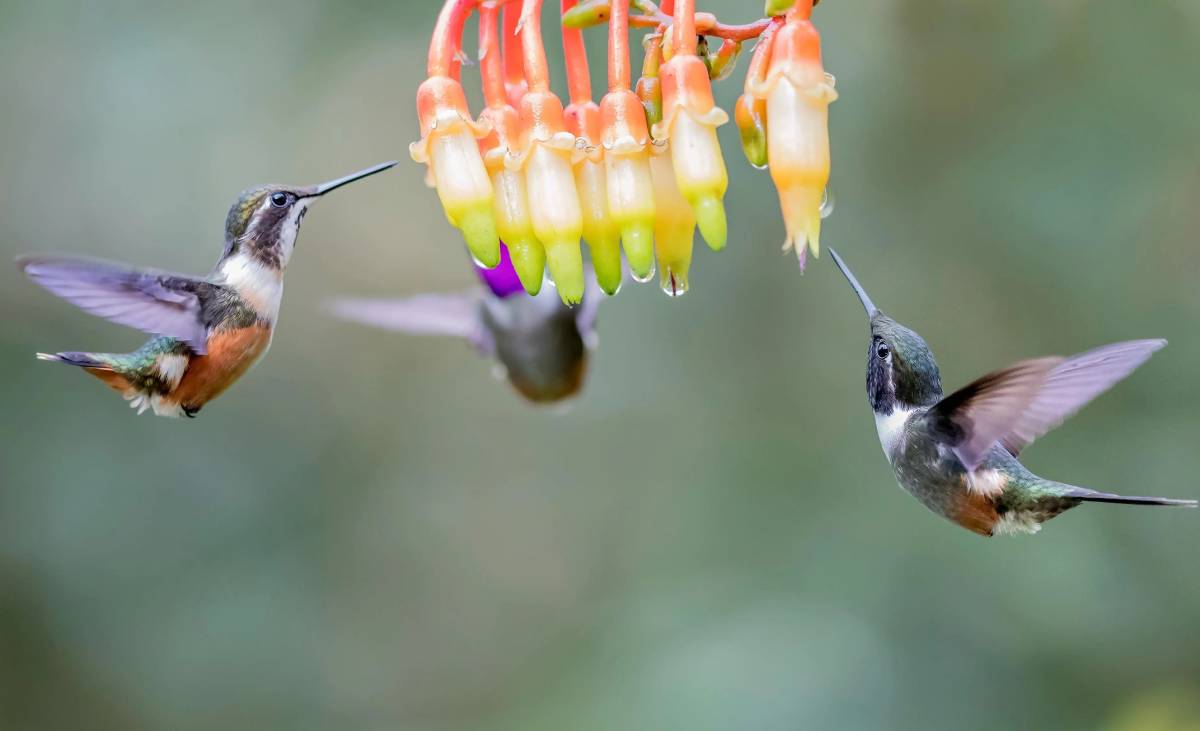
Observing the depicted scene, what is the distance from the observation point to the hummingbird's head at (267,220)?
7.55 feet

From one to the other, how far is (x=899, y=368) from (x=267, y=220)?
3.68 ft

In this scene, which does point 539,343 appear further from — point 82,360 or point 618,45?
point 618,45

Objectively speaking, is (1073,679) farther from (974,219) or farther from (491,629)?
(491,629)

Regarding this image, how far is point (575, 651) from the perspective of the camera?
490 cm

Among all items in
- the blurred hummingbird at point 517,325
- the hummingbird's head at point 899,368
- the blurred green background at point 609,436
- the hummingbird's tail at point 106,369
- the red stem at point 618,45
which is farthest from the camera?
the blurred green background at point 609,436

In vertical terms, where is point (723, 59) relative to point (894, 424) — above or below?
above

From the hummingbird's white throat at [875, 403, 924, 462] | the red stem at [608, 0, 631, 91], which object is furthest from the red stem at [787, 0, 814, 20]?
the hummingbird's white throat at [875, 403, 924, 462]

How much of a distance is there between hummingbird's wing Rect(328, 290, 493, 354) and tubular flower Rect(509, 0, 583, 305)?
1.60m

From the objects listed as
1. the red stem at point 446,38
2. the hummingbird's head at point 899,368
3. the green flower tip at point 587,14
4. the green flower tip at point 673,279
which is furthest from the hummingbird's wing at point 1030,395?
the red stem at point 446,38

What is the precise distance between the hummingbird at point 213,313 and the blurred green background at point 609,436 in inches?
75.9

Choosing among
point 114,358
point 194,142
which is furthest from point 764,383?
point 114,358

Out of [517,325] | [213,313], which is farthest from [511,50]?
[517,325]

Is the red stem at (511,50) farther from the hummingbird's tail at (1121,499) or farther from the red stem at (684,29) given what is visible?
the hummingbird's tail at (1121,499)

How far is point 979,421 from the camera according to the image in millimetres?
2055
